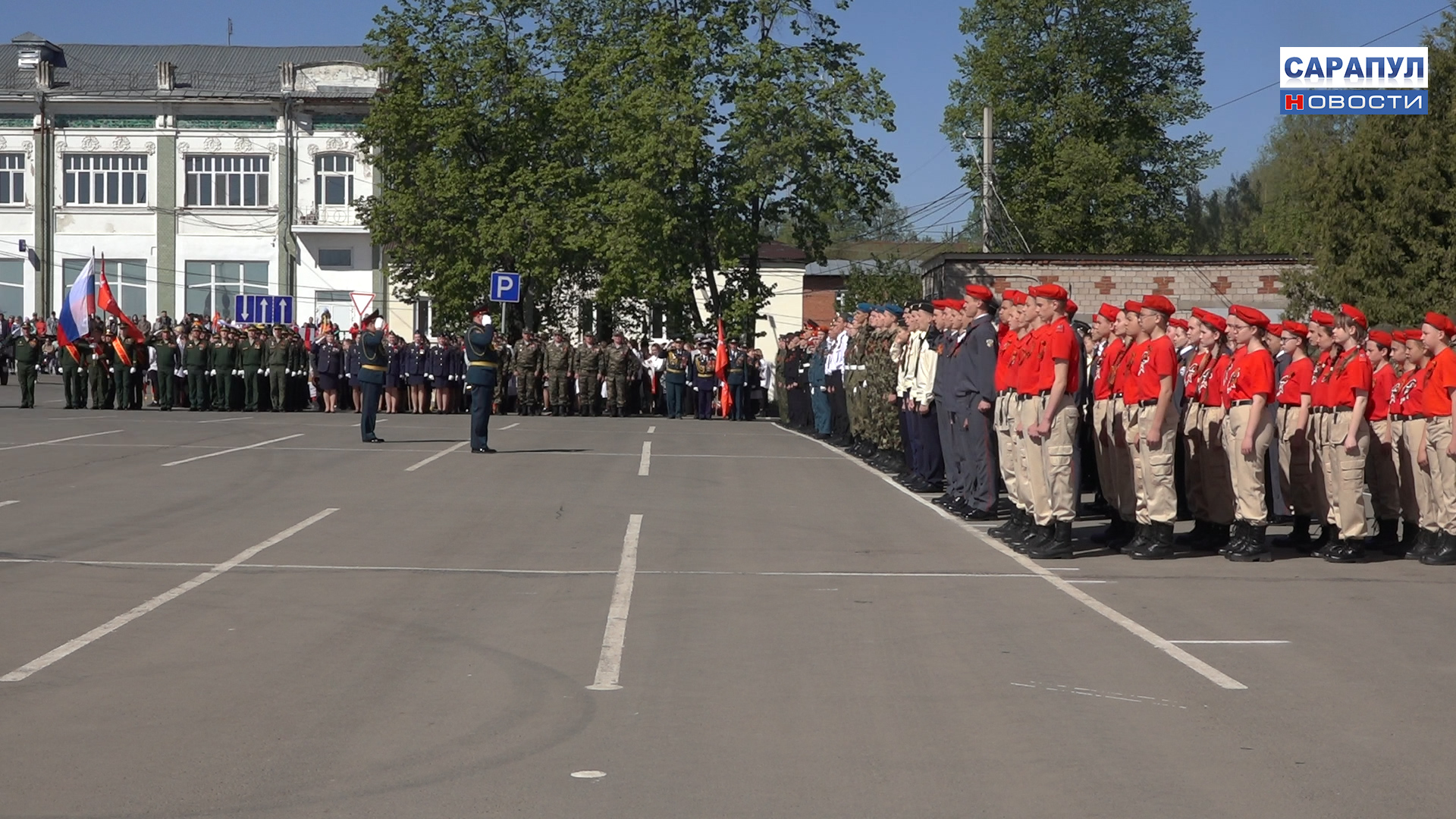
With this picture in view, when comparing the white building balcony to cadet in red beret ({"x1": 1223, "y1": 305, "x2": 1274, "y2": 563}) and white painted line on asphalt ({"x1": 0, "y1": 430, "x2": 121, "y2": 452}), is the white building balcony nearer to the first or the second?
white painted line on asphalt ({"x1": 0, "y1": 430, "x2": 121, "y2": 452})

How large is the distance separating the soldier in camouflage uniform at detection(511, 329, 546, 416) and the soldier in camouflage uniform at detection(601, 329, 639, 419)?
1.56 meters

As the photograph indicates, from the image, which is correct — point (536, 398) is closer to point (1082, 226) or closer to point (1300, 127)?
point (1300, 127)

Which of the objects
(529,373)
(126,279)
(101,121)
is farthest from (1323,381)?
(101,121)

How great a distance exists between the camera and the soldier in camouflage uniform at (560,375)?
37125mm

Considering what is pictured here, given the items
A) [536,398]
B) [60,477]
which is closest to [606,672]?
[60,477]

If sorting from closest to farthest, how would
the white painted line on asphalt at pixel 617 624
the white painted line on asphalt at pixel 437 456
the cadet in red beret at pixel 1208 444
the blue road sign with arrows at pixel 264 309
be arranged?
the white painted line on asphalt at pixel 617 624, the cadet in red beret at pixel 1208 444, the white painted line on asphalt at pixel 437 456, the blue road sign with arrows at pixel 264 309

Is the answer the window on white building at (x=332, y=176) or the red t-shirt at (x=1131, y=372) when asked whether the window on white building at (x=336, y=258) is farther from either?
the red t-shirt at (x=1131, y=372)

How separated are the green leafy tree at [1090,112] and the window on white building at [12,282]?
37657 mm

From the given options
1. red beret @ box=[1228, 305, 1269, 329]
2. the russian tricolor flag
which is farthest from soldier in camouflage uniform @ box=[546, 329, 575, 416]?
red beret @ box=[1228, 305, 1269, 329]

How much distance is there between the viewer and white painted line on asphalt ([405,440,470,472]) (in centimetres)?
1971

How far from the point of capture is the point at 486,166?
49.2 meters

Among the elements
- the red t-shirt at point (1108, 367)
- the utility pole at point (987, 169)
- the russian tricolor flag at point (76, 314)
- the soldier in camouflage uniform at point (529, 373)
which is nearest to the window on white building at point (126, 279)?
the russian tricolor flag at point (76, 314)

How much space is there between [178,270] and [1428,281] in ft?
159

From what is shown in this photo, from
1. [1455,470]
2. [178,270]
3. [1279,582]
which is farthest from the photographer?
[178,270]
